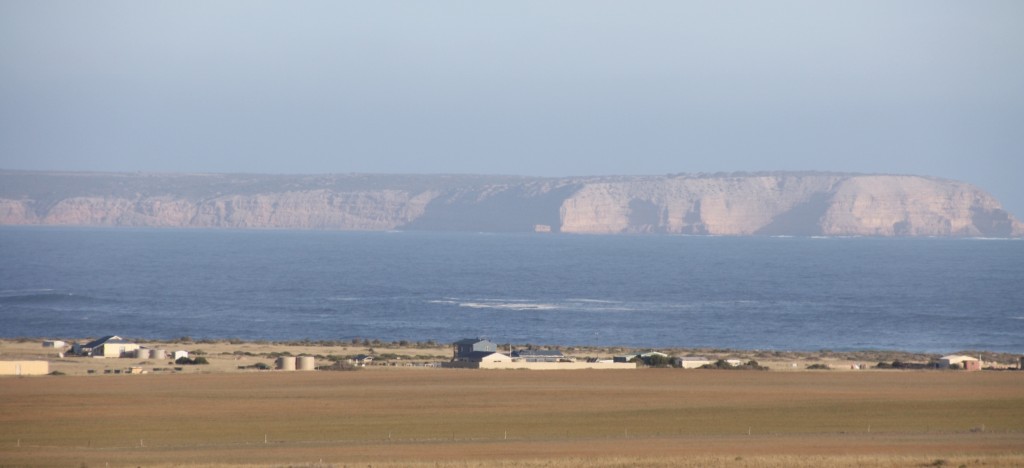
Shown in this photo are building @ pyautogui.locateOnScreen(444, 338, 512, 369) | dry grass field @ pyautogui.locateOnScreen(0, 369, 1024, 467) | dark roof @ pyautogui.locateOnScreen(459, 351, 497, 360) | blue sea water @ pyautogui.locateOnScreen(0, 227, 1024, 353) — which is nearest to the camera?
dry grass field @ pyautogui.locateOnScreen(0, 369, 1024, 467)

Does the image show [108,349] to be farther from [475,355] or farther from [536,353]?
[536,353]

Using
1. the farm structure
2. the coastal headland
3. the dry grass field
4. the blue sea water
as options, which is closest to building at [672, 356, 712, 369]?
the farm structure

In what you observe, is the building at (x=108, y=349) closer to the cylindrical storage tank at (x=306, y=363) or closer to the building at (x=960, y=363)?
the cylindrical storage tank at (x=306, y=363)

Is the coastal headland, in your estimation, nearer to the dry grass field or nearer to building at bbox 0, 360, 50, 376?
the dry grass field

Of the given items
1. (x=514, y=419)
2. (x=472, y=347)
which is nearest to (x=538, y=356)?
(x=472, y=347)

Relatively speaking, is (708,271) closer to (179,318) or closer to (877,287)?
(877,287)

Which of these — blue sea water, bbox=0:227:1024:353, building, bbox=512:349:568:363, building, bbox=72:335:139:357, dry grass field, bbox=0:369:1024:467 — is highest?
blue sea water, bbox=0:227:1024:353

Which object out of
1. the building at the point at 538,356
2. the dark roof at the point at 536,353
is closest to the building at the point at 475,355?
the building at the point at 538,356

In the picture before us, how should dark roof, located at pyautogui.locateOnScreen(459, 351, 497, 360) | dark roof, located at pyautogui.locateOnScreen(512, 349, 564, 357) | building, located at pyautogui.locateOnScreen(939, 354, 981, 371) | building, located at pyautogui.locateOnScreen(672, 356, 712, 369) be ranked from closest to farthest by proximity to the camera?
1. building, located at pyautogui.locateOnScreen(672, 356, 712, 369)
2. building, located at pyautogui.locateOnScreen(939, 354, 981, 371)
3. dark roof, located at pyautogui.locateOnScreen(459, 351, 497, 360)
4. dark roof, located at pyautogui.locateOnScreen(512, 349, 564, 357)
